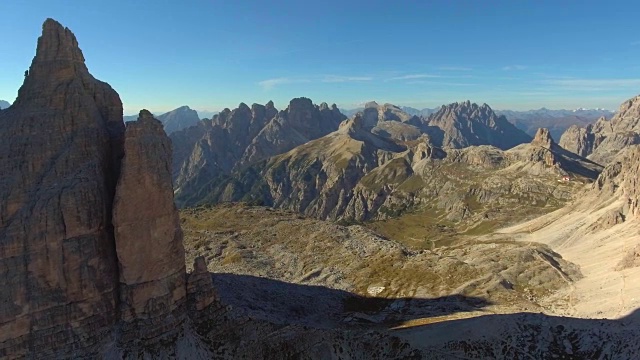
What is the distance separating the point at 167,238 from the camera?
55875mm

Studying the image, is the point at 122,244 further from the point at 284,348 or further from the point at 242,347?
the point at 284,348

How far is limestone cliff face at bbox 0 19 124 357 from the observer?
47062 mm

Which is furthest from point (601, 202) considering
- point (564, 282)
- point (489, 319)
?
point (489, 319)

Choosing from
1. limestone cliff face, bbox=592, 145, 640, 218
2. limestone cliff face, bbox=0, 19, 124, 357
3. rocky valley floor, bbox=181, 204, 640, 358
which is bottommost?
rocky valley floor, bbox=181, 204, 640, 358

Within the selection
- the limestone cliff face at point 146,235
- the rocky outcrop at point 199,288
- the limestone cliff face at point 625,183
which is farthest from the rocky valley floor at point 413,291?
the limestone cliff face at point 625,183

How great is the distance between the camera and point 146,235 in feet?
177

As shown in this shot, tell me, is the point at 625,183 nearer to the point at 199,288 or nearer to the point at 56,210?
the point at 199,288

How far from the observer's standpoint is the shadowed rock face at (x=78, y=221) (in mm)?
47531

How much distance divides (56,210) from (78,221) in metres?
2.67

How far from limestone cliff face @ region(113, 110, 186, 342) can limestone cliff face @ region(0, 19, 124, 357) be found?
97.9 inches

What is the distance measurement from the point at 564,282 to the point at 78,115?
10243 cm

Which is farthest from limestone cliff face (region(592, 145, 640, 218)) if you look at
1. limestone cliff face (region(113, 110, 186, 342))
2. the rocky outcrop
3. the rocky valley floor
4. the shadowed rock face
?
the shadowed rock face

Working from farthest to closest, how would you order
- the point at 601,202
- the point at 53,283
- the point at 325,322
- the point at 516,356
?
the point at 601,202
the point at 325,322
the point at 516,356
the point at 53,283

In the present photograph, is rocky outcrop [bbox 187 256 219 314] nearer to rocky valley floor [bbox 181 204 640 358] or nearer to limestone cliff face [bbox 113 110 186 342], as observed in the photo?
limestone cliff face [bbox 113 110 186 342]
